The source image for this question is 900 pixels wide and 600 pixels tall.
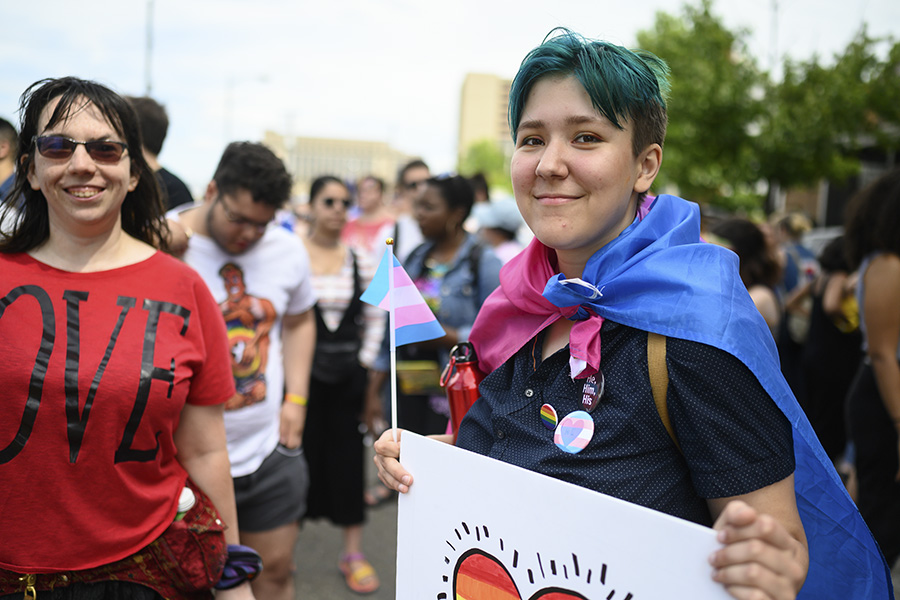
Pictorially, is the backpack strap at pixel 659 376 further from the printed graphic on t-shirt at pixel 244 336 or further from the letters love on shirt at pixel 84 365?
the printed graphic on t-shirt at pixel 244 336

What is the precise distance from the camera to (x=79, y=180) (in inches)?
71.0

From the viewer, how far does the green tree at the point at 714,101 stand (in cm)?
1499

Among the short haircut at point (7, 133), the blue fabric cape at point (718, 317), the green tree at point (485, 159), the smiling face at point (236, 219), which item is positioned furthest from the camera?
the green tree at point (485, 159)

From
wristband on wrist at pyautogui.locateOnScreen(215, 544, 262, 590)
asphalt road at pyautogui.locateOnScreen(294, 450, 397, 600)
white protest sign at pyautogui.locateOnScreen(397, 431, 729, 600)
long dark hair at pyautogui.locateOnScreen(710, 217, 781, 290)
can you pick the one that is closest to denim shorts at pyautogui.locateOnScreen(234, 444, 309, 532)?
wristband on wrist at pyautogui.locateOnScreen(215, 544, 262, 590)

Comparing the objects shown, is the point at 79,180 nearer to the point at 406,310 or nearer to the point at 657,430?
the point at 406,310

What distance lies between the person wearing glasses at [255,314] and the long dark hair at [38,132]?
0.69 metres

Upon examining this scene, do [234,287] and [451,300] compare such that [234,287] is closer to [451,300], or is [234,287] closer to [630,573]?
[451,300]

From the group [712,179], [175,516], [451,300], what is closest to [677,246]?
[175,516]

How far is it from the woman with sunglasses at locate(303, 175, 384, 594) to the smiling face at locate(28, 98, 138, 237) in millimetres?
2263

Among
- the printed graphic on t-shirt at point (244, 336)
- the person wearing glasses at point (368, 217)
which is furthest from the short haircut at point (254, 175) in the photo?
the person wearing glasses at point (368, 217)

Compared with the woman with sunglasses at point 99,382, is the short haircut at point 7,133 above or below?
above

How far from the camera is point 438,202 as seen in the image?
411 centimetres

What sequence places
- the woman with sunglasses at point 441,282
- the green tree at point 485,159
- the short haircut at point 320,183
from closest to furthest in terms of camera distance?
the woman with sunglasses at point 441,282, the short haircut at point 320,183, the green tree at point 485,159

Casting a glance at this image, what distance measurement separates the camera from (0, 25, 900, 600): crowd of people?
1.21 meters
